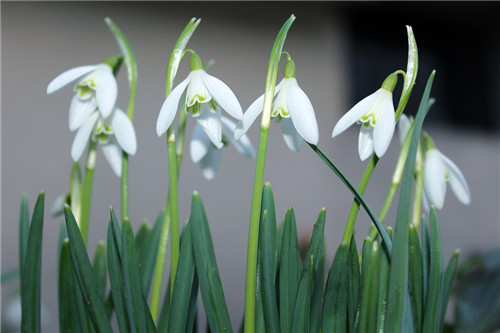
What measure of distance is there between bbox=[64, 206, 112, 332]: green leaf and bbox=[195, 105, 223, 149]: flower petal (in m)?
0.16

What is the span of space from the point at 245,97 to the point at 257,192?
2330 mm

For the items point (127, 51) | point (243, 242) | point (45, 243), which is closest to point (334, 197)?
point (243, 242)

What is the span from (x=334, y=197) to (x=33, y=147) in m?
1.50

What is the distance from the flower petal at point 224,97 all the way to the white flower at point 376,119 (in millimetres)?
96

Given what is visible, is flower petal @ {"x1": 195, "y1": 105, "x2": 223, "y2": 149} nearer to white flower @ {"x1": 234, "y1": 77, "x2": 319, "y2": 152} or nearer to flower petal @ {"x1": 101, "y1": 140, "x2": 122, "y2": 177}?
white flower @ {"x1": 234, "y1": 77, "x2": 319, "y2": 152}

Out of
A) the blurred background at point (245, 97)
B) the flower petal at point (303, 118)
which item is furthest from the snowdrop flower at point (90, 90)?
the blurred background at point (245, 97)

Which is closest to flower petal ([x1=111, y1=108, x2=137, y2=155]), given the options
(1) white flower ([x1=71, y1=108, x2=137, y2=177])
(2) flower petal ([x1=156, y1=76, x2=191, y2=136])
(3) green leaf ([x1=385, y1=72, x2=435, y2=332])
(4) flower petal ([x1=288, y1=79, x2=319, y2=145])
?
(1) white flower ([x1=71, y1=108, x2=137, y2=177])

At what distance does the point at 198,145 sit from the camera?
70 cm

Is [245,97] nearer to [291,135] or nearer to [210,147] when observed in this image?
[210,147]

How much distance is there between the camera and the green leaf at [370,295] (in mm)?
507

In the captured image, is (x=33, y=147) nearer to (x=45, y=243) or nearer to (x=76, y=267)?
(x=45, y=243)

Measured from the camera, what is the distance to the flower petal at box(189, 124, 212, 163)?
0.69 metres

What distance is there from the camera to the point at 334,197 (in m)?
2.88

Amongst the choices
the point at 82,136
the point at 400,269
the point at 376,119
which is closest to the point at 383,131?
the point at 376,119
